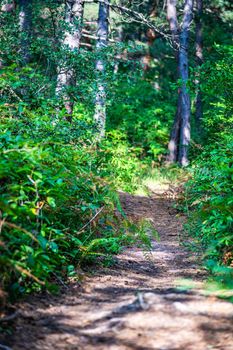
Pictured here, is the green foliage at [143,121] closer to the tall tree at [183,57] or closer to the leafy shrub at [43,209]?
the tall tree at [183,57]

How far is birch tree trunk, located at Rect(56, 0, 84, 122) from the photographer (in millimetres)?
9500

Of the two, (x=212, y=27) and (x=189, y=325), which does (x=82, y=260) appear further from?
(x=212, y=27)

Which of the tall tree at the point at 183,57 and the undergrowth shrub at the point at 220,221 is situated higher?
the tall tree at the point at 183,57

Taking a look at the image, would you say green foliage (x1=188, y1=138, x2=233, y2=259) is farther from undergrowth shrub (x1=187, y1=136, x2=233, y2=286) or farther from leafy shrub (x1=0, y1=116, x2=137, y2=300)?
leafy shrub (x1=0, y1=116, x2=137, y2=300)

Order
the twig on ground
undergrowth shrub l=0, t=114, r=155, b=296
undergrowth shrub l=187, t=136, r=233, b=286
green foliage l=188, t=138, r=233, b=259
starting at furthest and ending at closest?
green foliage l=188, t=138, r=233, b=259 → undergrowth shrub l=187, t=136, r=233, b=286 → undergrowth shrub l=0, t=114, r=155, b=296 → the twig on ground

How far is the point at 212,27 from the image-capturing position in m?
24.6

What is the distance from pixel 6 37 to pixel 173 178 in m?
8.39

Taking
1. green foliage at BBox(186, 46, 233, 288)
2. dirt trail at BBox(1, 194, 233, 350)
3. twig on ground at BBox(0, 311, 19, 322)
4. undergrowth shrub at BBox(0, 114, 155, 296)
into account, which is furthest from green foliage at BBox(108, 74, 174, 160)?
twig on ground at BBox(0, 311, 19, 322)

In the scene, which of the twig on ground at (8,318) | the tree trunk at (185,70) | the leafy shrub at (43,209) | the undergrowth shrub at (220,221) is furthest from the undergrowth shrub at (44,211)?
the tree trunk at (185,70)

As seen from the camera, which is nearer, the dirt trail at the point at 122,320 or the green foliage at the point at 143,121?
the dirt trail at the point at 122,320

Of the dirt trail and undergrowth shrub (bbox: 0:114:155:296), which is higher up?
undergrowth shrub (bbox: 0:114:155:296)

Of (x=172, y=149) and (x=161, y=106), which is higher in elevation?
(x=161, y=106)

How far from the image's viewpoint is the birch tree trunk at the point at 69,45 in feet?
31.2

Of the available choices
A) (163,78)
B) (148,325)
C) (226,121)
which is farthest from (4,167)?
(163,78)
